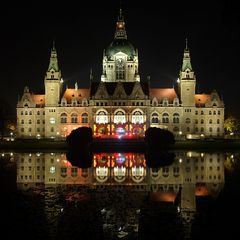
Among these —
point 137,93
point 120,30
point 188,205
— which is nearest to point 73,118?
point 137,93

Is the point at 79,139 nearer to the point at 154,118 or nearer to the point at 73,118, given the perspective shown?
the point at 73,118

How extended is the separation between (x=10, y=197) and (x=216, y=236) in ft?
46.8

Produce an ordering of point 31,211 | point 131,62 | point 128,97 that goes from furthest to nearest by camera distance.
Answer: point 131,62
point 128,97
point 31,211

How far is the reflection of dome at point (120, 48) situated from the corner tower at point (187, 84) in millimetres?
19221

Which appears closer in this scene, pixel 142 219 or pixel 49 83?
pixel 142 219

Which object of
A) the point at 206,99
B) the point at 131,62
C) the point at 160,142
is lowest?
the point at 160,142

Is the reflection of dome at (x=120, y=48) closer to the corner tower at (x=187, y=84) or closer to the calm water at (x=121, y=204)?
the corner tower at (x=187, y=84)

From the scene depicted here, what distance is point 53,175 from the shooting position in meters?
41.5

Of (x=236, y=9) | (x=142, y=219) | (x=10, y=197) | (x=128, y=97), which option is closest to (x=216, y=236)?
(x=142, y=219)

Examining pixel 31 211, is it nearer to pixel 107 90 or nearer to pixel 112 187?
pixel 112 187

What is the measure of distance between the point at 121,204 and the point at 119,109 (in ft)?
327

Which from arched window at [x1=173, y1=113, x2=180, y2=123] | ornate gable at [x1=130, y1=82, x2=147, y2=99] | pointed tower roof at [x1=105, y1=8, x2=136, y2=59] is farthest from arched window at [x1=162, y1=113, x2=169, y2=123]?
pointed tower roof at [x1=105, y1=8, x2=136, y2=59]

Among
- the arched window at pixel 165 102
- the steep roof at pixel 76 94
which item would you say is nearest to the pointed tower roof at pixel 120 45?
the steep roof at pixel 76 94

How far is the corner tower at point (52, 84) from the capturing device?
5069 inches
